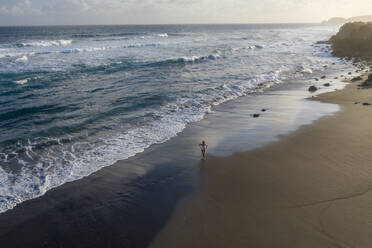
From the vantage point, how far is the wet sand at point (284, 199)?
5.66 m

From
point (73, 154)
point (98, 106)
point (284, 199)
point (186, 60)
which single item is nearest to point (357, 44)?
point (186, 60)

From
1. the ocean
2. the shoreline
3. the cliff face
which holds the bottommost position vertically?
the shoreline

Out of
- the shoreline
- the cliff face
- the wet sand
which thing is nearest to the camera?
the wet sand

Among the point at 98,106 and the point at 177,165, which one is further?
→ the point at 98,106

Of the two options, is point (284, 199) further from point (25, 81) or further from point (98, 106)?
point (25, 81)

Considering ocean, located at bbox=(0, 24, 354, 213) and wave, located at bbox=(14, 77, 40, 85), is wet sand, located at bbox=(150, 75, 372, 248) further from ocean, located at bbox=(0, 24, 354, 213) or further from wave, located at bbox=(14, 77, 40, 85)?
wave, located at bbox=(14, 77, 40, 85)

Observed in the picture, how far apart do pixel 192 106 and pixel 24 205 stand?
1054 cm

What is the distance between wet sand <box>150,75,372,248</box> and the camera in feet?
18.6

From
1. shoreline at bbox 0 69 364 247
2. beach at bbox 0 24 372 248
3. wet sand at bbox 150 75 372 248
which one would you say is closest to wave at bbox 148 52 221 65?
beach at bbox 0 24 372 248

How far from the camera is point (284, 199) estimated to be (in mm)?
6805

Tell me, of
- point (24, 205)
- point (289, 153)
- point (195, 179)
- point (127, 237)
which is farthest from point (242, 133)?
point (24, 205)

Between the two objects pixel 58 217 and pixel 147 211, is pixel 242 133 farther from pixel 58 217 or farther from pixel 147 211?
pixel 58 217

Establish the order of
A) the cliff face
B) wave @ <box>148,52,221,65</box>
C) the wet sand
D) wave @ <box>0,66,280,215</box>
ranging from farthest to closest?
1. the cliff face
2. wave @ <box>148,52,221,65</box>
3. wave @ <box>0,66,280,215</box>
4. the wet sand

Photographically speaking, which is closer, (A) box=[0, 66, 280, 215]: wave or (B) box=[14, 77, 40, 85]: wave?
(A) box=[0, 66, 280, 215]: wave
